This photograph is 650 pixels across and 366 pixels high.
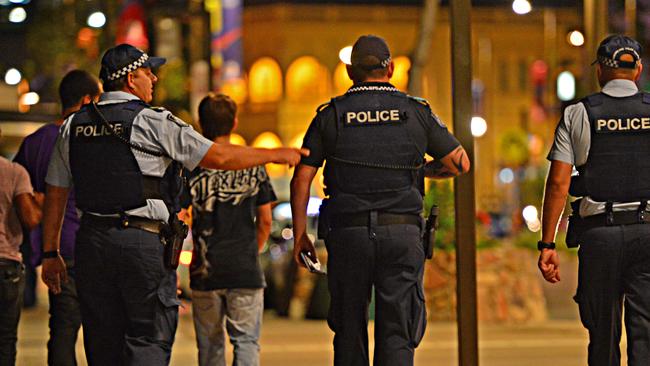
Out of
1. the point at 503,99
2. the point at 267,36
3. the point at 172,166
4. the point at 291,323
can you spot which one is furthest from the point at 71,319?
the point at 503,99

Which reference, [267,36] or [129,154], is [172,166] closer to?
[129,154]

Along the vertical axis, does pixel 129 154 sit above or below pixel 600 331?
above

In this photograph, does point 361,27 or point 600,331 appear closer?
point 600,331

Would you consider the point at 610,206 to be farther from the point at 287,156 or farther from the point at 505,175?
the point at 505,175

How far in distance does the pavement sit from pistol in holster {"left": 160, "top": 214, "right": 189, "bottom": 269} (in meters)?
4.08

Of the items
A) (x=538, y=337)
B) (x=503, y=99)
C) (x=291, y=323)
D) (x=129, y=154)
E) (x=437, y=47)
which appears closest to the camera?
(x=129, y=154)

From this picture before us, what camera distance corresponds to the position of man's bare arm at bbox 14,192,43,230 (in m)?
9.20

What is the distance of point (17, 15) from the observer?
2302 centimetres

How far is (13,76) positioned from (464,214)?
13.9 m

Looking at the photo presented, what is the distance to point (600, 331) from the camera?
27.5 ft

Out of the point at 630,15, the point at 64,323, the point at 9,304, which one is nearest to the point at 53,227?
the point at 9,304

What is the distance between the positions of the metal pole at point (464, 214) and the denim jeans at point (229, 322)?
1.32 metres

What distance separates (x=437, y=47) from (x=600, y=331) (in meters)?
60.4

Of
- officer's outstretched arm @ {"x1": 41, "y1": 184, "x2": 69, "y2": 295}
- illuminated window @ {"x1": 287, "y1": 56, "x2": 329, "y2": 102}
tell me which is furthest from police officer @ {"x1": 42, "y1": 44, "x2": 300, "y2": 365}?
illuminated window @ {"x1": 287, "y1": 56, "x2": 329, "y2": 102}
